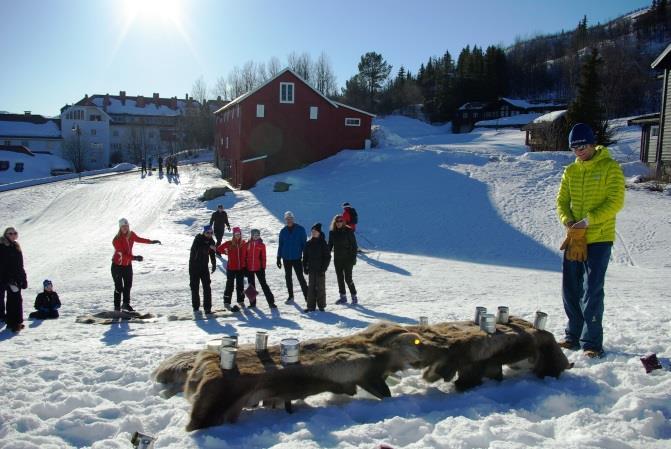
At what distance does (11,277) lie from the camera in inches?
329

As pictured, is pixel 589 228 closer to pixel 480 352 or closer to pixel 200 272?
pixel 480 352

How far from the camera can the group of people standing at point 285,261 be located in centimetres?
983

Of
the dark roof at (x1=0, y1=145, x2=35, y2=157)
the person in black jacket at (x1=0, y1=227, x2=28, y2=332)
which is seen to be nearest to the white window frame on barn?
the person in black jacket at (x1=0, y1=227, x2=28, y2=332)

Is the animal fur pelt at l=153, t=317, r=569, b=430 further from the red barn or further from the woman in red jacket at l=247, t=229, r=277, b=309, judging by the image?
the red barn

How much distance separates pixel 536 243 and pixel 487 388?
49.7ft

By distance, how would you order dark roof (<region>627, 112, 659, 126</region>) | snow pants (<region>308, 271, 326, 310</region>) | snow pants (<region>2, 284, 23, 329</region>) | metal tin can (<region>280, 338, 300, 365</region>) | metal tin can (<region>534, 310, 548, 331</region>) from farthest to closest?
dark roof (<region>627, 112, 659, 126</region>) → snow pants (<region>308, 271, 326, 310</region>) → snow pants (<region>2, 284, 23, 329</region>) → metal tin can (<region>534, 310, 548, 331</region>) → metal tin can (<region>280, 338, 300, 365</region>)

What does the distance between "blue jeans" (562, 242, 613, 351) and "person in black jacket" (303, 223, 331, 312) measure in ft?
16.7

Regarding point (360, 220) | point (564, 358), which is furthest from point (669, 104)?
point (564, 358)

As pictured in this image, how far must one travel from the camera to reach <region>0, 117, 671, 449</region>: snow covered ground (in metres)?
3.56

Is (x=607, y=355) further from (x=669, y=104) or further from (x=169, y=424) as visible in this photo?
(x=669, y=104)

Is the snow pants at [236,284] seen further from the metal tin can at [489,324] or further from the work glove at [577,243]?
the work glove at [577,243]

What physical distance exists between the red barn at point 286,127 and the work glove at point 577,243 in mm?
29058

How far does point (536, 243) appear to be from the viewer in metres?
18.3

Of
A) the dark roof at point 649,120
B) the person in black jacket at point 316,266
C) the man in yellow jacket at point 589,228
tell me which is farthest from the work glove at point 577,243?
the dark roof at point 649,120
